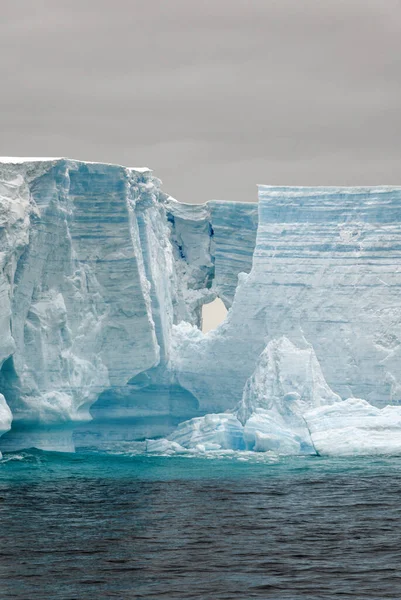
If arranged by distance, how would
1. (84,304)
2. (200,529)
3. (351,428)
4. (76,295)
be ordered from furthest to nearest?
1. (84,304)
2. (76,295)
3. (351,428)
4. (200,529)

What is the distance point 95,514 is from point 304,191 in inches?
537

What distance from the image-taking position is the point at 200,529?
20.1 m

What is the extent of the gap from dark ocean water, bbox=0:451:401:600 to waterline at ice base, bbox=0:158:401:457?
130cm

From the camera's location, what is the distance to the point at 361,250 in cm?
3183

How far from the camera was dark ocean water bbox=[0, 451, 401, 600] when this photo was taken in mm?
16141

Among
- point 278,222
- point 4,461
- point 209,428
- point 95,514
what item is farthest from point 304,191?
point 95,514

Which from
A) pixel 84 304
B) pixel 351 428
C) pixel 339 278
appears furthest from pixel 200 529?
pixel 339 278

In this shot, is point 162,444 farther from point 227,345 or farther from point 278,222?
point 278,222

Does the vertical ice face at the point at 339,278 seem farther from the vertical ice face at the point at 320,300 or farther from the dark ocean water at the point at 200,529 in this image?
the dark ocean water at the point at 200,529

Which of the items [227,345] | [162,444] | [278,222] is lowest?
[162,444]

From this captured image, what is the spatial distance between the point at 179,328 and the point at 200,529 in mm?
13950

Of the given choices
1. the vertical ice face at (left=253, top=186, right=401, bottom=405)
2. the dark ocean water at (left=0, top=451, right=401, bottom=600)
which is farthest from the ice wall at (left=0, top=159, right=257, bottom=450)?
the vertical ice face at (left=253, top=186, right=401, bottom=405)

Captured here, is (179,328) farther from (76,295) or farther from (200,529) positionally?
(200,529)

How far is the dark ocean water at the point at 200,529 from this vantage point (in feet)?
53.0
